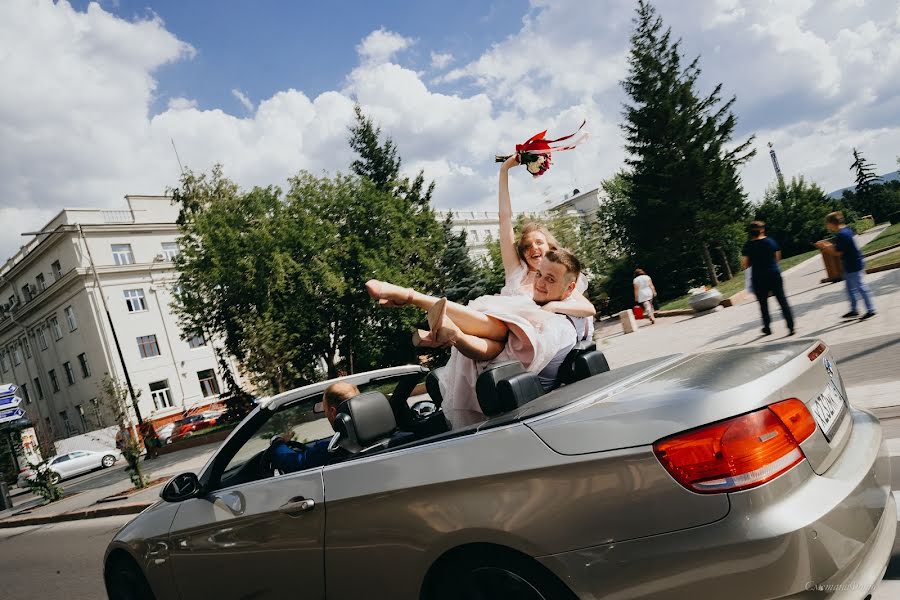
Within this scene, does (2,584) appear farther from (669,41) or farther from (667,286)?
(669,41)

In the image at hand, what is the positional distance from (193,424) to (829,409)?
36.1 m

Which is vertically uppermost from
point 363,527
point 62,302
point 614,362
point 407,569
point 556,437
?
point 62,302

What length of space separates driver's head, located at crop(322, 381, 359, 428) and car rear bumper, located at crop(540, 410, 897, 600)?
1.86 m

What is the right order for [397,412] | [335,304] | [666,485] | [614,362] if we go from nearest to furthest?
[666,485], [397,412], [614,362], [335,304]

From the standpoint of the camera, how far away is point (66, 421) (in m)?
48.2

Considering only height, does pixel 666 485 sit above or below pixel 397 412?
below

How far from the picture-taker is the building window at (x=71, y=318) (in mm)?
44281

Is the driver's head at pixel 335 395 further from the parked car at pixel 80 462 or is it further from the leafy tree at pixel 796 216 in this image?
the leafy tree at pixel 796 216

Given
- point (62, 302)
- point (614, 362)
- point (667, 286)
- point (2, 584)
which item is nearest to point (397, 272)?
point (667, 286)

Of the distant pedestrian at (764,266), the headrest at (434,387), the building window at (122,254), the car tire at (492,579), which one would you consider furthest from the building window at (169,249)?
the car tire at (492,579)

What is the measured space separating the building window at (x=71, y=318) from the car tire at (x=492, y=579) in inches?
1954

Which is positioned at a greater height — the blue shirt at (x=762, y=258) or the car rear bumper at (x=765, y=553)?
the blue shirt at (x=762, y=258)

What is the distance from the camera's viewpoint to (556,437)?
6.78 feet

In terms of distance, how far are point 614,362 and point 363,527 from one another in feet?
34.3
